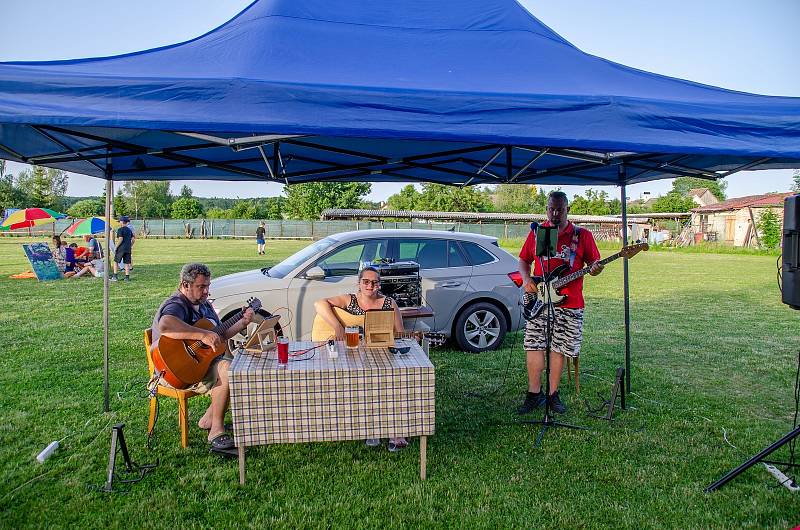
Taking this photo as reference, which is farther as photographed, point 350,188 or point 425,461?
point 350,188

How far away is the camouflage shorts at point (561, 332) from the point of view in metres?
4.74

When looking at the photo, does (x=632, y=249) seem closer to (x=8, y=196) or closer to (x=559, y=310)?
(x=559, y=310)

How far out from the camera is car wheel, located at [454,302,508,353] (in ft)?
22.9

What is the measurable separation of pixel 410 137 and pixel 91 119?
67.1 inches

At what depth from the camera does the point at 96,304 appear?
1034 cm

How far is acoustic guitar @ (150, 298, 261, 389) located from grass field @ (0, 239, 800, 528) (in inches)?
21.1

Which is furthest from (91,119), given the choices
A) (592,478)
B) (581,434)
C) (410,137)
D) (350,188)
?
(350,188)

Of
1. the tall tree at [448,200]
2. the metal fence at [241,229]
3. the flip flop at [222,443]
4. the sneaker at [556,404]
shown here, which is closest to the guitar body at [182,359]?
the flip flop at [222,443]

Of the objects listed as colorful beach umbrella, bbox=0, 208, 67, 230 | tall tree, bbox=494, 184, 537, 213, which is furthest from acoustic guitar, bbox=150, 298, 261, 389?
tall tree, bbox=494, 184, 537, 213

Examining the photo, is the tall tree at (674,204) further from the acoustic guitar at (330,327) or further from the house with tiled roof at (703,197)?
the acoustic guitar at (330,327)

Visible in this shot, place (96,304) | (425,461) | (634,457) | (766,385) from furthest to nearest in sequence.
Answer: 1. (96,304)
2. (766,385)
3. (634,457)
4. (425,461)

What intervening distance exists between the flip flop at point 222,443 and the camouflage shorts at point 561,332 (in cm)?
261

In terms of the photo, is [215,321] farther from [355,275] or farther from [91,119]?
[355,275]

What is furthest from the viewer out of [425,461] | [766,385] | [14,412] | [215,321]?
[766,385]
